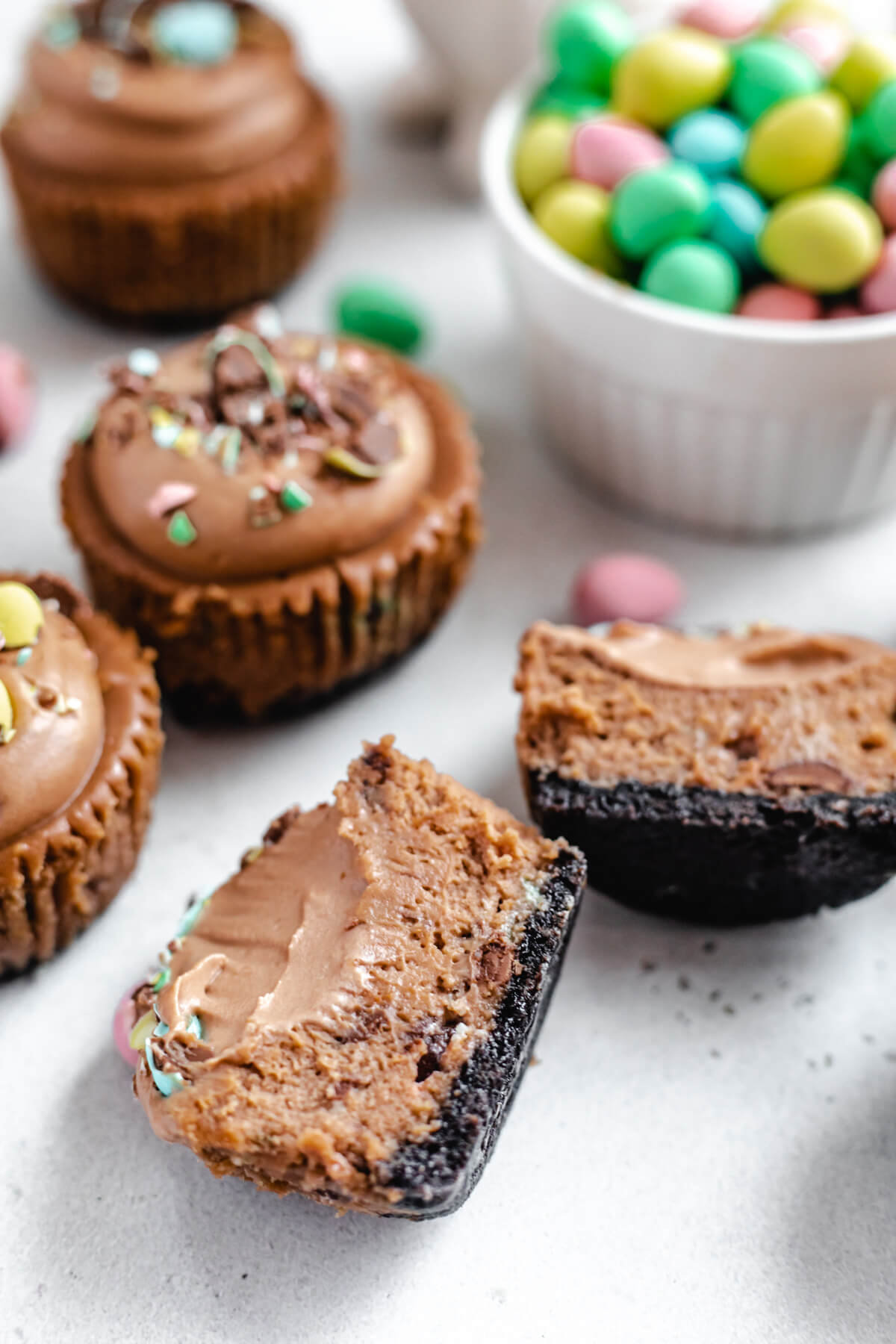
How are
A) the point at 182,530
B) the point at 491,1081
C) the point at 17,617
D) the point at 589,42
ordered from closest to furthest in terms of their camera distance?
the point at 491,1081
the point at 17,617
the point at 182,530
the point at 589,42

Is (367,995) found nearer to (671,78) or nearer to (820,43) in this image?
(671,78)

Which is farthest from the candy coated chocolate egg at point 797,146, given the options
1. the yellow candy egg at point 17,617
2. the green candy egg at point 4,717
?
the green candy egg at point 4,717

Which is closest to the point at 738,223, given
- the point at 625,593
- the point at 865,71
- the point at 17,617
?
the point at 865,71

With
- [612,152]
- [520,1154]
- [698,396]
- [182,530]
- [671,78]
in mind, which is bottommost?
[520,1154]

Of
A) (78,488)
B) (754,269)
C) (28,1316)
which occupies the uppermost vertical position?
(754,269)

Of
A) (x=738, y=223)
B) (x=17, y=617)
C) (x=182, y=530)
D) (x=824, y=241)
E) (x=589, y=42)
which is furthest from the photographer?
(x=589, y=42)

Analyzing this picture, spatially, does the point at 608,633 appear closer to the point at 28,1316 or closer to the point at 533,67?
the point at 28,1316

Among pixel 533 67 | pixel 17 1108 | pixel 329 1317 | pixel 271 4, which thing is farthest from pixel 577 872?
pixel 271 4

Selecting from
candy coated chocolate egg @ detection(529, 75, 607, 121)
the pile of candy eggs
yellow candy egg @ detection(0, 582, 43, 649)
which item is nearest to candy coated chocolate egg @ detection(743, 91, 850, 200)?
the pile of candy eggs
